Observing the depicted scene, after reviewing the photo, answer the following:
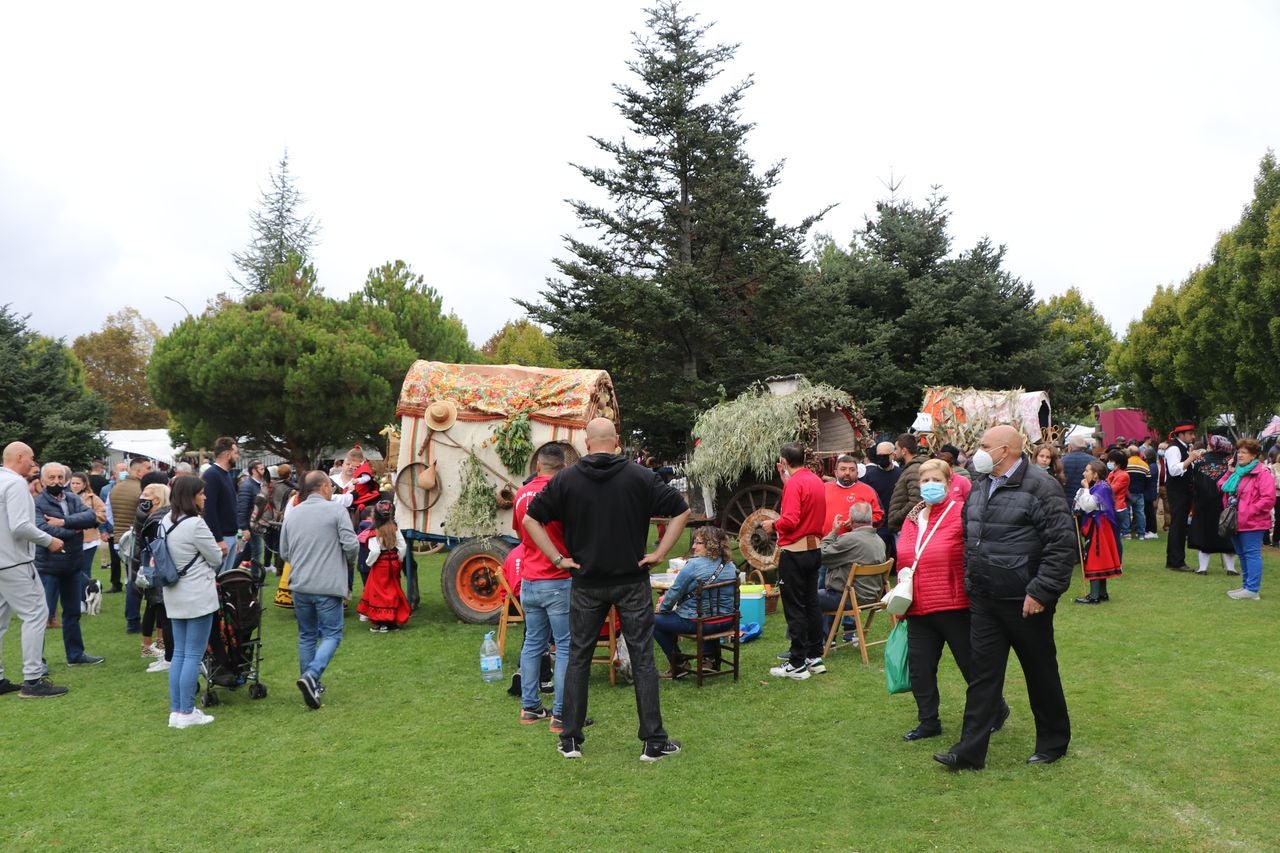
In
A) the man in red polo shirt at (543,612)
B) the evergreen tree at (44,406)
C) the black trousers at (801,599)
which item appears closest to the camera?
the man in red polo shirt at (543,612)

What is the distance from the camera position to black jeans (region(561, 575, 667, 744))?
5457 millimetres

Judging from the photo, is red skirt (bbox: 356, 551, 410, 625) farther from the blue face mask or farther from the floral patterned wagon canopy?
the blue face mask

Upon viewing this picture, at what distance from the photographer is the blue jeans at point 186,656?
6.36 metres

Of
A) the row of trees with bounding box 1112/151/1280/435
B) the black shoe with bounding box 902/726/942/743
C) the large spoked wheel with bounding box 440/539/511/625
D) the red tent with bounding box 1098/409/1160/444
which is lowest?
the black shoe with bounding box 902/726/942/743

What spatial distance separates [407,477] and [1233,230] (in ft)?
75.3

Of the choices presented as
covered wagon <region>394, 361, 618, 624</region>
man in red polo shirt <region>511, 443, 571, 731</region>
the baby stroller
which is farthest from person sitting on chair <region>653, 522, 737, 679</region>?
the baby stroller

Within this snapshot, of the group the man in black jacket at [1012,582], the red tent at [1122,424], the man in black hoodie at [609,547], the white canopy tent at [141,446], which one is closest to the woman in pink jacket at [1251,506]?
the man in black jacket at [1012,582]

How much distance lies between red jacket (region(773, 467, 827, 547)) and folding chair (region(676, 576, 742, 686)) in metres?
0.57

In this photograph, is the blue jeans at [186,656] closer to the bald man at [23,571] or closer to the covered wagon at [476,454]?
the bald man at [23,571]

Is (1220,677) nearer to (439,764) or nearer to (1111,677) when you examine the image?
(1111,677)

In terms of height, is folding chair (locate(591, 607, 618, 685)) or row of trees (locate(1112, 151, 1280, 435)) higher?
row of trees (locate(1112, 151, 1280, 435))

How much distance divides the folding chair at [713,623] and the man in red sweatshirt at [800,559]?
37 centimetres

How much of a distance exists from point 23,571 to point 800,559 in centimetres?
582

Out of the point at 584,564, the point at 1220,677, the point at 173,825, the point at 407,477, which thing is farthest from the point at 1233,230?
the point at 173,825
